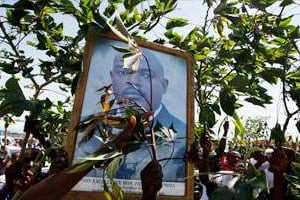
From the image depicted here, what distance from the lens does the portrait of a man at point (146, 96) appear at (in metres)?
1.46

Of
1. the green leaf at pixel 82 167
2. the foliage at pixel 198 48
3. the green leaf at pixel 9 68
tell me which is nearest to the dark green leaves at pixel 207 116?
the foliage at pixel 198 48

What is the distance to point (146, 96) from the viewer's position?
5.04 feet

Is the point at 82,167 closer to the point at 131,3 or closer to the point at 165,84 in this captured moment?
the point at 165,84

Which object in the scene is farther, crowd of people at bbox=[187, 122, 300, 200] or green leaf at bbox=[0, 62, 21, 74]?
green leaf at bbox=[0, 62, 21, 74]

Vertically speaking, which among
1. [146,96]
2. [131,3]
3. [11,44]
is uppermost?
[131,3]

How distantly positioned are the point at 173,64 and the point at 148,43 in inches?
6.0

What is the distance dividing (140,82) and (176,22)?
1.37ft

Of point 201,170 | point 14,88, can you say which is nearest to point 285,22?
point 201,170

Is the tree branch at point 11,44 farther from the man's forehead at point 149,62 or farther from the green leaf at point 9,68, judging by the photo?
the man's forehead at point 149,62

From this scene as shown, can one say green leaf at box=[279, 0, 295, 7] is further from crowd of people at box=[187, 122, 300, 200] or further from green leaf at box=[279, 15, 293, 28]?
crowd of people at box=[187, 122, 300, 200]

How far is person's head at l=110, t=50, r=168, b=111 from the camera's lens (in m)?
1.49

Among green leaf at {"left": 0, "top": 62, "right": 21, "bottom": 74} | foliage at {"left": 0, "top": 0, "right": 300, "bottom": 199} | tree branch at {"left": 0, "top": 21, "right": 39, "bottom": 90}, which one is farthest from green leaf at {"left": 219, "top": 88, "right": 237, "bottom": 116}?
green leaf at {"left": 0, "top": 62, "right": 21, "bottom": 74}

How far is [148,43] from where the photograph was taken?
1.59 meters

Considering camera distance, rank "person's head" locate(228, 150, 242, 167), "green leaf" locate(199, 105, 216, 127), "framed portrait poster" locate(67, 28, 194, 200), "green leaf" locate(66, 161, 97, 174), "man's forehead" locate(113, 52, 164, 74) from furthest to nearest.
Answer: "green leaf" locate(199, 105, 216, 127)
"man's forehead" locate(113, 52, 164, 74)
"framed portrait poster" locate(67, 28, 194, 200)
"person's head" locate(228, 150, 242, 167)
"green leaf" locate(66, 161, 97, 174)
